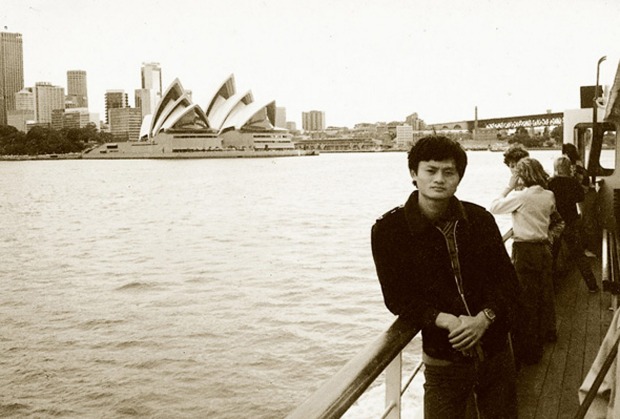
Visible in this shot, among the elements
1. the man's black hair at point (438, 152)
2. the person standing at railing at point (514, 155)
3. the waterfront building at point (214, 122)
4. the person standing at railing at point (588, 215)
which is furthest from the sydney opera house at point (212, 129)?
the man's black hair at point (438, 152)

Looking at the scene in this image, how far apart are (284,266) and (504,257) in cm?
1495

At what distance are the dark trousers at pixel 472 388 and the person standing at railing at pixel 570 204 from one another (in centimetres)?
278

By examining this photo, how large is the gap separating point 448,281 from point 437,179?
26 centimetres

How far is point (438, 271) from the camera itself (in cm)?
175

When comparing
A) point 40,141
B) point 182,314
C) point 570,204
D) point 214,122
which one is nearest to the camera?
point 570,204

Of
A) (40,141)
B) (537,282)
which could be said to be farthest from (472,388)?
(40,141)

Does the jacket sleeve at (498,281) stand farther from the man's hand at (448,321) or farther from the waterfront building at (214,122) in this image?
the waterfront building at (214,122)

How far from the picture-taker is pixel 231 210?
32094 millimetres

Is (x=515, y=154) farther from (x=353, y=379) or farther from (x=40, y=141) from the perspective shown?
(x=40, y=141)

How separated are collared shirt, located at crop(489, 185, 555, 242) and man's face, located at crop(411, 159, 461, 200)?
5.75 feet

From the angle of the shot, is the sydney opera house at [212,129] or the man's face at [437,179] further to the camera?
the sydney opera house at [212,129]

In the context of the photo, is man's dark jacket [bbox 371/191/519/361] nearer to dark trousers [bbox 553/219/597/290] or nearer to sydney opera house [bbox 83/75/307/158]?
dark trousers [bbox 553/219/597/290]

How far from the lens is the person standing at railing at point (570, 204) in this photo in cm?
459

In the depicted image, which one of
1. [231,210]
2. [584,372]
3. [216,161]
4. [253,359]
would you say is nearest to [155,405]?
[253,359]
